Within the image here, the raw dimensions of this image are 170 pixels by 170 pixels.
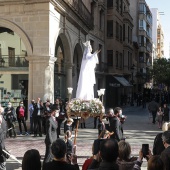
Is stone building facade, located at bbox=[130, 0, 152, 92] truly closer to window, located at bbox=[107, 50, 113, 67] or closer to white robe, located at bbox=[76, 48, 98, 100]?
window, located at bbox=[107, 50, 113, 67]

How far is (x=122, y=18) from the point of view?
39.5 m

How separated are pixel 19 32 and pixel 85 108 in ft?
30.5

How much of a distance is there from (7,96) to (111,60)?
61.4ft

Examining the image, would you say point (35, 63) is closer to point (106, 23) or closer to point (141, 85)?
point (106, 23)

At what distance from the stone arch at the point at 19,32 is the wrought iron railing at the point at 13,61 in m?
A: 1.47

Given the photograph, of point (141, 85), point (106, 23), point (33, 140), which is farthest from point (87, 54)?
point (141, 85)

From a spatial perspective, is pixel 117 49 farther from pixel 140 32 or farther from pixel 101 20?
pixel 140 32

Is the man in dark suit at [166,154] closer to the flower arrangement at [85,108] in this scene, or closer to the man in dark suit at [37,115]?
the flower arrangement at [85,108]

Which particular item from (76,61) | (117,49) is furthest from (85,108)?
(117,49)

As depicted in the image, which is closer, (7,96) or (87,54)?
(87,54)

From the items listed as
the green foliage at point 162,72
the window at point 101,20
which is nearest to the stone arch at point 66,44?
the window at point 101,20

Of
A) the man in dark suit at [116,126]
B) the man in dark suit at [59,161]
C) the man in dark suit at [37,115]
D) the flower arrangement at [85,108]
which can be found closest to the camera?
the man in dark suit at [59,161]

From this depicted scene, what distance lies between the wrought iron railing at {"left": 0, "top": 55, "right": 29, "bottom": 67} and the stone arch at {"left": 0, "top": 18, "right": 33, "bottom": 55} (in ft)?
4.81

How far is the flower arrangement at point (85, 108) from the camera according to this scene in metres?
9.35
